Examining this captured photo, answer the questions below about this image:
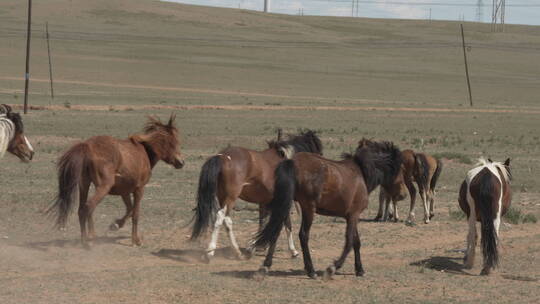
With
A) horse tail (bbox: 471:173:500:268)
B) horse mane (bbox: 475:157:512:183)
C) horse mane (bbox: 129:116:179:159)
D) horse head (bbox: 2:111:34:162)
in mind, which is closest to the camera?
horse tail (bbox: 471:173:500:268)

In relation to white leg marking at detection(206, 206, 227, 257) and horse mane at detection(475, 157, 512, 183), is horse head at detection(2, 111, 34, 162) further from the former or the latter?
horse mane at detection(475, 157, 512, 183)

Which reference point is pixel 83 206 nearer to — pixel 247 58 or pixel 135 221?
pixel 135 221

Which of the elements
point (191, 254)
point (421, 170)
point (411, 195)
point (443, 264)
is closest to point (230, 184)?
point (191, 254)

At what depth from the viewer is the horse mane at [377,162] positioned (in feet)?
37.4

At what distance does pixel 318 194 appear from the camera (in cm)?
1078

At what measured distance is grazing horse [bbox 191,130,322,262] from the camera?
37.4 feet

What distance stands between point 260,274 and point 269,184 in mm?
2033

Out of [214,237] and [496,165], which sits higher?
[496,165]

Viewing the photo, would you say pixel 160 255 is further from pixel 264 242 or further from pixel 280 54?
pixel 280 54

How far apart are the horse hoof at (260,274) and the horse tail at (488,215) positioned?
3077mm

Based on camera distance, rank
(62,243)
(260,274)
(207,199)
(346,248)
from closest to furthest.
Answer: (260,274) → (346,248) → (207,199) → (62,243)

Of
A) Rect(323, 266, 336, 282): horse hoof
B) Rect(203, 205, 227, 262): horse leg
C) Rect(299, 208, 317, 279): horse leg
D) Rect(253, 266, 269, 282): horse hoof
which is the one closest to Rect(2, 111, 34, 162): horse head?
Rect(203, 205, 227, 262): horse leg

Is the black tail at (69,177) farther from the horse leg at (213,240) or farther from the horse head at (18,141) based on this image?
the horse leg at (213,240)

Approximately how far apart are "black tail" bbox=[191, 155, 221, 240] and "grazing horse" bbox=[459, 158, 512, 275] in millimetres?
3622
